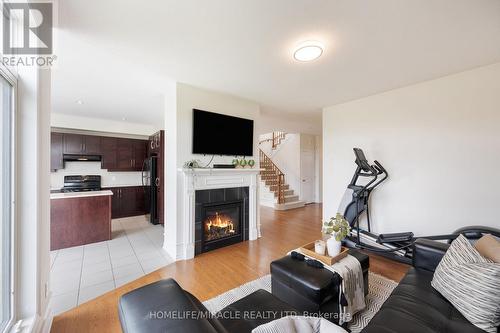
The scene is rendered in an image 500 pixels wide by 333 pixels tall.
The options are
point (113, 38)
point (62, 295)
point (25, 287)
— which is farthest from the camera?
point (62, 295)

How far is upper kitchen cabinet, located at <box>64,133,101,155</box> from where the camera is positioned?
4730 mm

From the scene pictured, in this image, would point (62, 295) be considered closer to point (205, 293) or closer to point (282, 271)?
point (205, 293)

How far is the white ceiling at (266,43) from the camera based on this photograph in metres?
1.58

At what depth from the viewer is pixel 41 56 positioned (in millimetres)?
1525

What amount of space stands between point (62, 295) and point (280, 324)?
264 centimetres

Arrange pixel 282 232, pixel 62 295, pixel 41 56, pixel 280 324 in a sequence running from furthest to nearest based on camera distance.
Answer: pixel 282 232
pixel 62 295
pixel 41 56
pixel 280 324

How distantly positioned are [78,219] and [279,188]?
16.0 feet

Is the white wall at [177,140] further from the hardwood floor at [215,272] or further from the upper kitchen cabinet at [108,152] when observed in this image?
the upper kitchen cabinet at [108,152]

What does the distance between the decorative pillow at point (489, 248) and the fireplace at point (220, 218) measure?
287 cm

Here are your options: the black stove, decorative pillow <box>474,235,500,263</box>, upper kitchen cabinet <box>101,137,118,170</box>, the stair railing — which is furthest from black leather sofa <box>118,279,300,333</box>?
upper kitchen cabinet <box>101,137,118,170</box>

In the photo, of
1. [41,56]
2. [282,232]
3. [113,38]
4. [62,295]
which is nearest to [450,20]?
[113,38]

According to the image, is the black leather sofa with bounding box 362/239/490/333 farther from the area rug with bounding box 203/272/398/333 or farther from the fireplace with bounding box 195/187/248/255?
the fireplace with bounding box 195/187/248/255

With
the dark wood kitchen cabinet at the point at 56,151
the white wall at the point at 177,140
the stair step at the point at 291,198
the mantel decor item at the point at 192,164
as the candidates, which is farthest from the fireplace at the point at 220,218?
the dark wood kitchen cabinet at the point at 56,151

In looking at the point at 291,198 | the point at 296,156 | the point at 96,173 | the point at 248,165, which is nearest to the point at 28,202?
the point at 248,165
